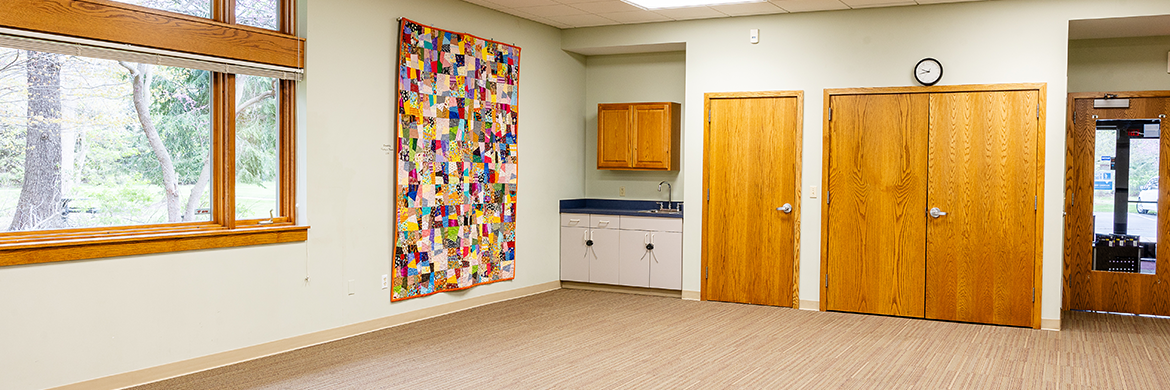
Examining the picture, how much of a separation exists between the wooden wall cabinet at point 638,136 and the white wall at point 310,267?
27.4 inches

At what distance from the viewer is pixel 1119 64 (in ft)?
21.1

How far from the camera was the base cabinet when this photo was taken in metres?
7.14

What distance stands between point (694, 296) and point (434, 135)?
2.74 metres

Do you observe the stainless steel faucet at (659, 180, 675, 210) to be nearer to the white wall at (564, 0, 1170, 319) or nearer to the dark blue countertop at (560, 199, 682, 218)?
the dark blue countertop at (560, 199, 682, 218)

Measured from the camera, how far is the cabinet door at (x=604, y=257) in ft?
24.2

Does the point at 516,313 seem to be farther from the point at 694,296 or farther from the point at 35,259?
the point at 35,259

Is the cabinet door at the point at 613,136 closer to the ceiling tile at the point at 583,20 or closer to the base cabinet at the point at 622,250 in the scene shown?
the base cabinet at the point at 622,250

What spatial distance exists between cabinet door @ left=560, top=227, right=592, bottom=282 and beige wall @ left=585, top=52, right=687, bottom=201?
588 mm

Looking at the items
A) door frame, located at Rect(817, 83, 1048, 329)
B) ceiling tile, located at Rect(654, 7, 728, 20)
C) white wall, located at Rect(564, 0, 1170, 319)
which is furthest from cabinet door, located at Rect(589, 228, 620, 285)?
door frame, located at Rect(817, 83, 1048, 329)

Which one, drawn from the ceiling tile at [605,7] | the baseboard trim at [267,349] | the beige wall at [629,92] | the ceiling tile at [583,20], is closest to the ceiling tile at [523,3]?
the ceiling tile at [605,7]

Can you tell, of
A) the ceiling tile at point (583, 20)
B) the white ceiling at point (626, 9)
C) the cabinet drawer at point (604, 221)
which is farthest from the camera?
the cabinet drawer at point (604, 221)

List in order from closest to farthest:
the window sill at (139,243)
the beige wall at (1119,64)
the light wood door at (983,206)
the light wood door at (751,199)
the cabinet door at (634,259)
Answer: the window sill at (139,243) → the light wood door at (983,206) → the beige wall at (1119,64) → the light wood door at (751,199) → the cabinet door at (634,259)

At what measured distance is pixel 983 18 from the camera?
5926 millimetres

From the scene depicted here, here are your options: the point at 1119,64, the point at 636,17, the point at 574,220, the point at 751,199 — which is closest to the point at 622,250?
the point at 574,220
